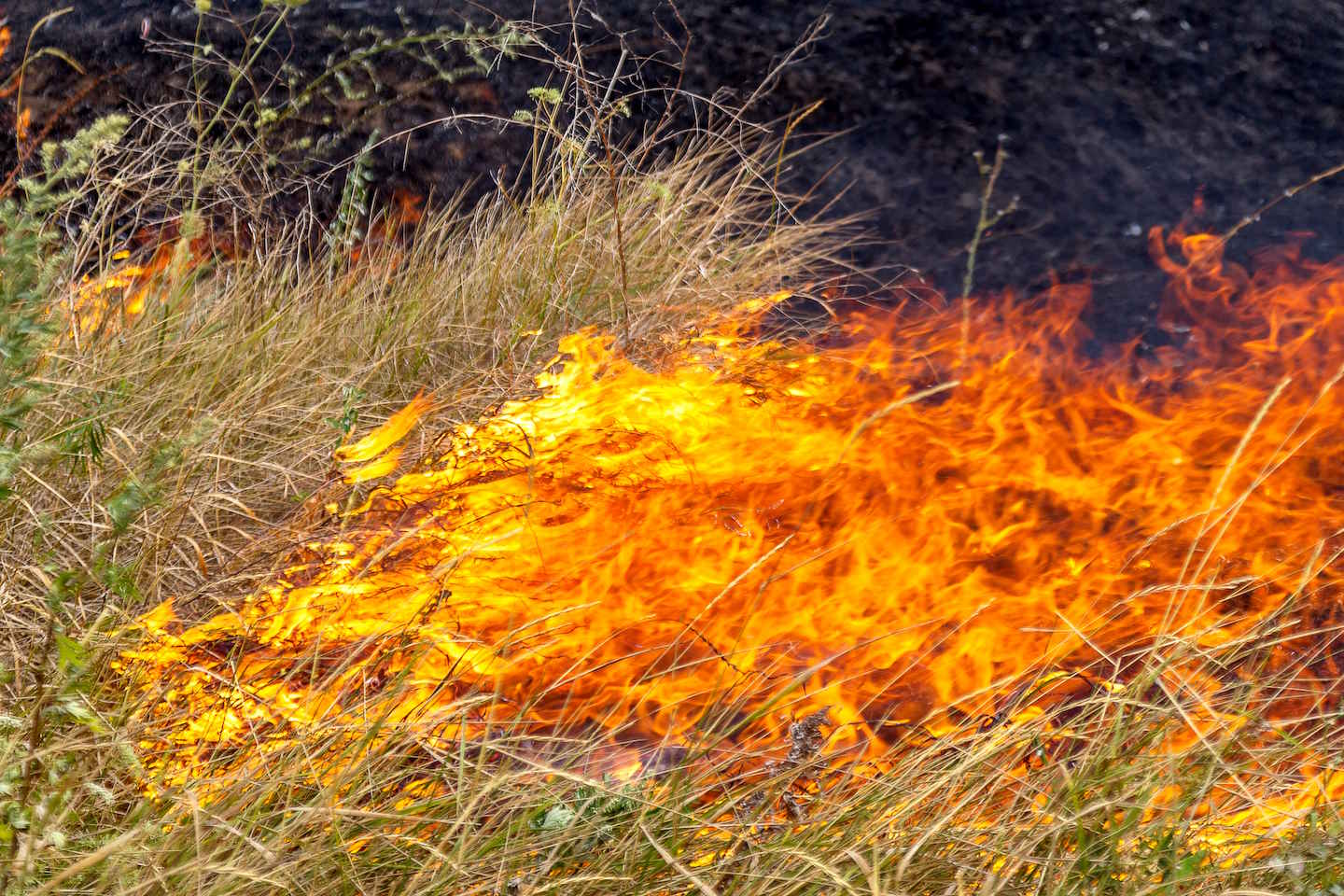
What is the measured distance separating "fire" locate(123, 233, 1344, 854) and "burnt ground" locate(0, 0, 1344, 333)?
76 cm

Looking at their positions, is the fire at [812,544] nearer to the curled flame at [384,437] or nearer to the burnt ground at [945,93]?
the curled flame at [384,437]

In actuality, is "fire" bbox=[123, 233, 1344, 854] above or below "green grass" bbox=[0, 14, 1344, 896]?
below

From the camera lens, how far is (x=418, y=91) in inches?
181

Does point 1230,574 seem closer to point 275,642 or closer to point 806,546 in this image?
point 806,546

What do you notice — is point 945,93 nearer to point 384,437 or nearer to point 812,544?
point 812,544

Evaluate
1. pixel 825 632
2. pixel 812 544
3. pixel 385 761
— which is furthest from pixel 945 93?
pixel 385 761

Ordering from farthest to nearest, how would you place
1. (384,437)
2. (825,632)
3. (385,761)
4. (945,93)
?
1. (945,93)
2. (384,437)
3. (825,632)
4. (385,761)

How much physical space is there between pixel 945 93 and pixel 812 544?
248cm

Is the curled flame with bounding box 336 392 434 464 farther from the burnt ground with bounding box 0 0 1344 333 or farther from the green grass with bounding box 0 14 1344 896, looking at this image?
the burnt ground with bounding box 0 0 1344 333

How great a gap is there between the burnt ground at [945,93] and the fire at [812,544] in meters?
0.76

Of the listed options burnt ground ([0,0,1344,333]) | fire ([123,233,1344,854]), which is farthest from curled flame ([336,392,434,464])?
A: burnt ground ([0,0,1344,333])

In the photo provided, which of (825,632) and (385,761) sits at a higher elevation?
(385,761)

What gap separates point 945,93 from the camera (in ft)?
15.4

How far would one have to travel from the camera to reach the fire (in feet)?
7.57
